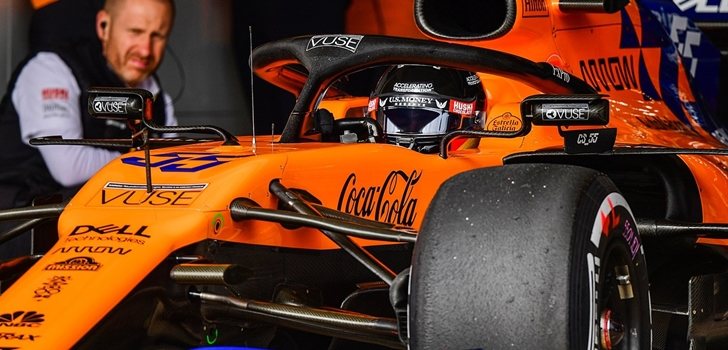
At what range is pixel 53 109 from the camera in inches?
235

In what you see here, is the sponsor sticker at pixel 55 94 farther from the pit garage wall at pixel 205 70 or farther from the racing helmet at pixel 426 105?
the racing helmet at pixel 426 105

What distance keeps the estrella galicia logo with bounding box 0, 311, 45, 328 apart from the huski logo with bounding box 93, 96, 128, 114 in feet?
2.71

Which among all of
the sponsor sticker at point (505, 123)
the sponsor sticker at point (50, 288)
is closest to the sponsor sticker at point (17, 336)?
the sponsor sticker at point (50, 288)

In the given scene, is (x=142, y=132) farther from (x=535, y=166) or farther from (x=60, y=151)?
(x=60, y=151)

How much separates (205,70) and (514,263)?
396 centimetres

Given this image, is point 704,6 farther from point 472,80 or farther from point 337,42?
point 337,42

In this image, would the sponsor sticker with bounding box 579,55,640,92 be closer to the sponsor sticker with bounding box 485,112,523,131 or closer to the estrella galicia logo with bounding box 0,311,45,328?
the sponsor sticker with bounding box 485,112,523,131

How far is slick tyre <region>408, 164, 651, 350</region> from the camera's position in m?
2.71

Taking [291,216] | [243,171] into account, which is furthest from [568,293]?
[243,171]

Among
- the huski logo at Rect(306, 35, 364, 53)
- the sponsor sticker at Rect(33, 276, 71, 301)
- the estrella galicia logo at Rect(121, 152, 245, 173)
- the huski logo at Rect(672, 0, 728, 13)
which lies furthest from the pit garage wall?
the sponsor sticker at Rect(33, 276, 71, 301)

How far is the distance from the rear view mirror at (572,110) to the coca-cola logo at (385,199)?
561mm

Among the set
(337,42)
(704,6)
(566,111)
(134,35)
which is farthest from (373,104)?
(704,6)

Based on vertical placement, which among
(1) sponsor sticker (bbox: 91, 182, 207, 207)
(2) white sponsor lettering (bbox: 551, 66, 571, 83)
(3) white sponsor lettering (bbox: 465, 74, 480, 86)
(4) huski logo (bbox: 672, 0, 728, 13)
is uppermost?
(4) huski logo (bbox: 672, 0, 728, 13)

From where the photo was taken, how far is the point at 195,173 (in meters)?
3.48
